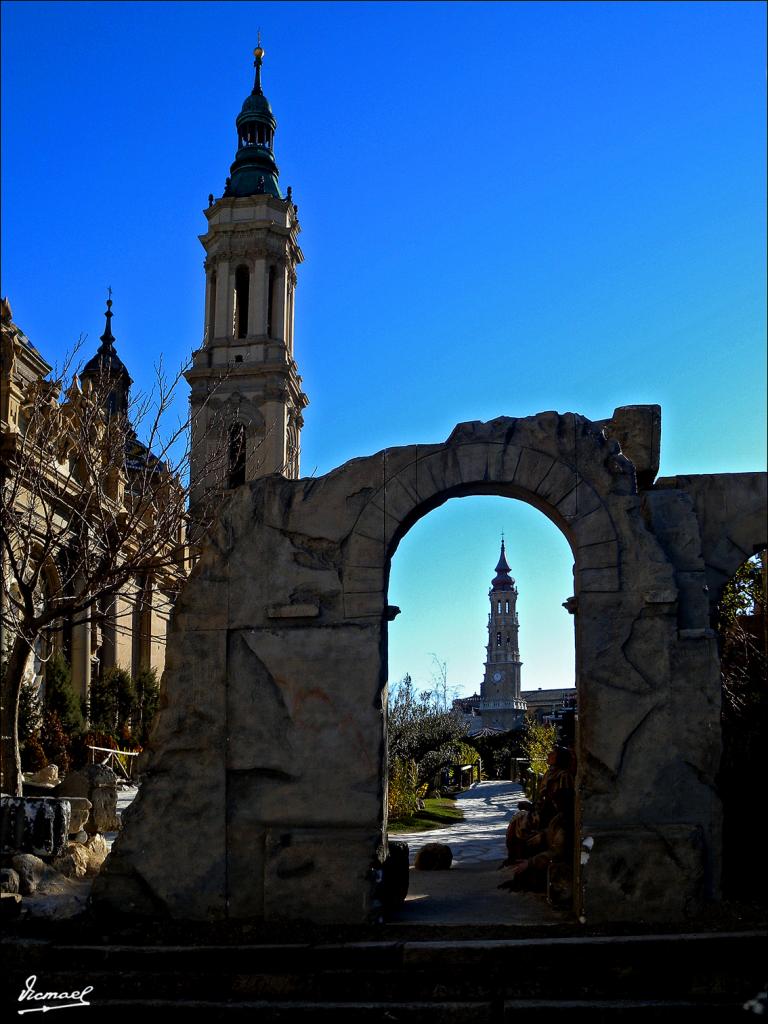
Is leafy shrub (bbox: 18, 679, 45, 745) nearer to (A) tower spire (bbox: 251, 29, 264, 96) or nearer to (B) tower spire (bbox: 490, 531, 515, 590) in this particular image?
(A) tower spire (bbox: 251, 29, 264, 96)

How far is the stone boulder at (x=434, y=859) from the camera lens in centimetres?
1136

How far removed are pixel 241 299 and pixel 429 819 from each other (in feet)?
113

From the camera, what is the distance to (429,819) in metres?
19.2

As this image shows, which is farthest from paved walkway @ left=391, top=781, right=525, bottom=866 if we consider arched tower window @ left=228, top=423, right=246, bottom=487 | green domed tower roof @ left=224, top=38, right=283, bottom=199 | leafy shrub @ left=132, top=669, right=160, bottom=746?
green domed tower roof @ left=224, top=38, right=283, bottom=199

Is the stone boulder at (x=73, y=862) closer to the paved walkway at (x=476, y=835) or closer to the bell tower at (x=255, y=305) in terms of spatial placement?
the paved walkway at (x=476, y=835)

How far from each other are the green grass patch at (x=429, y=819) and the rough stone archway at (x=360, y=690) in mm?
8911

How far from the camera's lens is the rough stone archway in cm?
783

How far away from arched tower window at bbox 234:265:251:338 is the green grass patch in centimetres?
2945

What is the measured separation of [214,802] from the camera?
823cm

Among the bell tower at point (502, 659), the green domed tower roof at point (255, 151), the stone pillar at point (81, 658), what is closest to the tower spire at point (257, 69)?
the green domed tower roof at point (255, 151)

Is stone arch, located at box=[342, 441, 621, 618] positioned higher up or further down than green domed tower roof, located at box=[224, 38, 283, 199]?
further down

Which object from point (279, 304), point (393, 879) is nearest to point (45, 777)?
point (393, 879)

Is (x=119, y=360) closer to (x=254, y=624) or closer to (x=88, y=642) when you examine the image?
(x=88, y=642)

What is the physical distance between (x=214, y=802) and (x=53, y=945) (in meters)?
1.51
